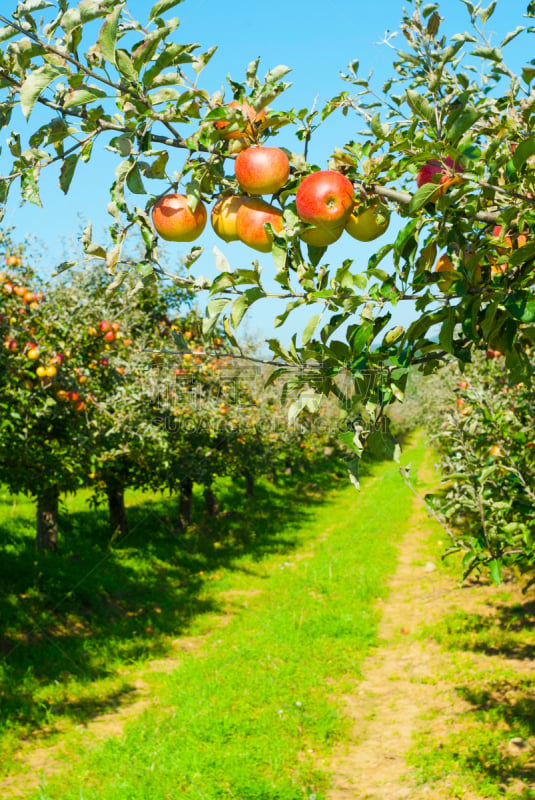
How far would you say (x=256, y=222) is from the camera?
5.74 ft

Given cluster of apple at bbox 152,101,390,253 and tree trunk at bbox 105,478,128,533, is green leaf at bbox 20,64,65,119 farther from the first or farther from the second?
tree trunk at bbox 105,478,128,533

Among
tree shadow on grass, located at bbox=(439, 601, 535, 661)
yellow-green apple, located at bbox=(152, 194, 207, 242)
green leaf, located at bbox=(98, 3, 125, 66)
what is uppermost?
green leaf, located at bbox=(98, 3, 125, 66)

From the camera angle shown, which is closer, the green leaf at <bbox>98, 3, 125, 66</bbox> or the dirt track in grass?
the green leaf at <bbox>98, 3, 125, 66</bbox>

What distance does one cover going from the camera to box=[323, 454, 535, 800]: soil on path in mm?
5312

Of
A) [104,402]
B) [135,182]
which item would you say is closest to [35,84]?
[135,182]

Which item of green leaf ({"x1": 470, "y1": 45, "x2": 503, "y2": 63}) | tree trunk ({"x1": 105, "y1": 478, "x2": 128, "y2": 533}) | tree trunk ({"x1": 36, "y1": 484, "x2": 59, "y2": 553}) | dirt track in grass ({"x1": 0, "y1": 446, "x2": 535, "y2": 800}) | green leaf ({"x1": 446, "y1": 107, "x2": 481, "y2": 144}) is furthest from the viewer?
tree trunk ({"x1": 105, "y1": 478, "x2": 128, "y2": 533})

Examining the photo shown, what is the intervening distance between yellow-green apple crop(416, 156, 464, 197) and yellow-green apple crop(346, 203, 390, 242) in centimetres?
13

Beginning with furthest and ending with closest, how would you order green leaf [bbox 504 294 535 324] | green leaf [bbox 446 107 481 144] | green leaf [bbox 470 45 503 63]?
green leaf [bbox 470 45 503 63]
green leaf [bbox 504 294 535 324]
green leaf [bbox 446 107 481 144]

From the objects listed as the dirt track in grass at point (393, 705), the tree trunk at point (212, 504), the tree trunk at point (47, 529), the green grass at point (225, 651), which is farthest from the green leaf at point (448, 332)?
the tree trunk at point (212, 504)

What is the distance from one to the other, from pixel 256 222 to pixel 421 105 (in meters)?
0.51

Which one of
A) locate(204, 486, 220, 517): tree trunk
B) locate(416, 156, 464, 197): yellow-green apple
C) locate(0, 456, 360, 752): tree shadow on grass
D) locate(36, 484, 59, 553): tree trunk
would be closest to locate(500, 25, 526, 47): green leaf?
locate(416, 156, 464, 197): yellow-green apple

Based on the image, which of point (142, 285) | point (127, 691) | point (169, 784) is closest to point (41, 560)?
point (127, 691)

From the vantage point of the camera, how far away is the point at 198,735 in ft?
20.2

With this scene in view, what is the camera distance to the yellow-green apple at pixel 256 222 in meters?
1.75
